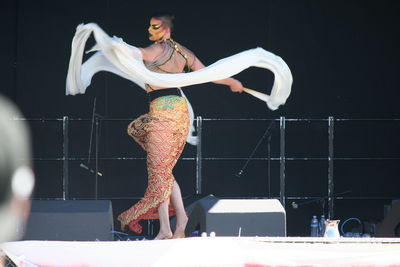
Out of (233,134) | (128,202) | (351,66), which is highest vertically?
(351,66)

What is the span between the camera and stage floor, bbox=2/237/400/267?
3.30 meters

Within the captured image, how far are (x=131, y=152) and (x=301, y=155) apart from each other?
1784 millimetres

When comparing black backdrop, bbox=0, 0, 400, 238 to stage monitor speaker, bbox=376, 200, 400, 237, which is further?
black backdrop, bbox=0, 0, 400, 238

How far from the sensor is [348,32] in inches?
349

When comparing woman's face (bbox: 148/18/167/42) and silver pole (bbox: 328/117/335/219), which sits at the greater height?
woman's face (bbox: 148/18/167/42)

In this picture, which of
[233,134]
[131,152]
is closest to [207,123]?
[233,134]

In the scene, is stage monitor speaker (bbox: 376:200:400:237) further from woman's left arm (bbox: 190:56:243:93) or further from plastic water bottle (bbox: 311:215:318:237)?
plastic water bottle (bbox: 311:215:318:237)

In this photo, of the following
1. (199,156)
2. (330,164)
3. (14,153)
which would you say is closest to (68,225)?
(199,156)

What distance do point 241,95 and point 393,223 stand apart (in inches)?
122

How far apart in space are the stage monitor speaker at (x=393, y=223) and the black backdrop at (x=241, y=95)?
8.50 feet

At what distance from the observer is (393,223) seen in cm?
604

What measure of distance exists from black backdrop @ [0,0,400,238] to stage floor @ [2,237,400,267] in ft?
17.2

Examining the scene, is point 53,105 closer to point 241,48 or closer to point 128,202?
point 128,202

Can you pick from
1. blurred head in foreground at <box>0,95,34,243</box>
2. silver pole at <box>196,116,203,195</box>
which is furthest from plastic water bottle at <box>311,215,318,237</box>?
blurred head in foreground at <box>0,95,34,243</box>
